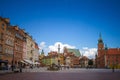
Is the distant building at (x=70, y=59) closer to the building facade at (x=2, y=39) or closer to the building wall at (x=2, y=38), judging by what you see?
the building facade at (x=2, y=39)

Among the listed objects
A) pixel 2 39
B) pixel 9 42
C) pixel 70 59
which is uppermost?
pixel 2 39

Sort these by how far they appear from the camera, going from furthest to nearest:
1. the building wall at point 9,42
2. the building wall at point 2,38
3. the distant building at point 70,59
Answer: the distant building at point 70,59
the building wall at point 9,42
the building wall at point 2,38

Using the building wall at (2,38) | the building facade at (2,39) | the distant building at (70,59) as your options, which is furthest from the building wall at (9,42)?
the distant building at (70,59)

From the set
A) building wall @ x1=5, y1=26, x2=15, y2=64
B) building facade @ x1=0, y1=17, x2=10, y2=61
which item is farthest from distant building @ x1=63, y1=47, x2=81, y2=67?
building facade @ x1=0, y1=17, x2=10, y2=61

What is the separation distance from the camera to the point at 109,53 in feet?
464

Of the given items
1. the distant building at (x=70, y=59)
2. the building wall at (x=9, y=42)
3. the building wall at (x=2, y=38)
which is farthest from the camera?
the distant building at (x=70, y=59)

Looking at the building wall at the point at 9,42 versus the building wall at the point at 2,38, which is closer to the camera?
the building wall at the point at 2,38

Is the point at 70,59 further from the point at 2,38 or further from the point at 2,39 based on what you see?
the point at 2,39

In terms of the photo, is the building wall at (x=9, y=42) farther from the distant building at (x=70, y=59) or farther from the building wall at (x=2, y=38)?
the distant building at (x=70, y=59)

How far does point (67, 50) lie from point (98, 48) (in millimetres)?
31551

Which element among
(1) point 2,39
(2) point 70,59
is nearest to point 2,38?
(1) point 2,39

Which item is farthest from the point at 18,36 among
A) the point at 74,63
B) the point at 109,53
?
the point at 74,63

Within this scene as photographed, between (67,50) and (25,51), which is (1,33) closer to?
(25,51)

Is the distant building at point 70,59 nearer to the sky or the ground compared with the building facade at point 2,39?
nearer to the ground
